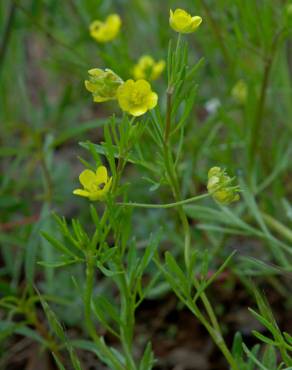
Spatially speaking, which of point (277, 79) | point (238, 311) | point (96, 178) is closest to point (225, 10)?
point (277, 79)

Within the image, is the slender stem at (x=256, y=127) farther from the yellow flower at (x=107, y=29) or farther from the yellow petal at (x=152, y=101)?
the yellow petal at (x=152, y=101)

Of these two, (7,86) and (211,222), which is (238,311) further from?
(7,86)

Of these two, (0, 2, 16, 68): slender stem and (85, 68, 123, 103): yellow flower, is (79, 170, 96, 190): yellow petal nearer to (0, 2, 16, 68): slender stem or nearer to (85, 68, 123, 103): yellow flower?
(85, 68, 123, 103): yellow flower

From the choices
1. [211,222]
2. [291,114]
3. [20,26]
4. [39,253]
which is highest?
[20,26]

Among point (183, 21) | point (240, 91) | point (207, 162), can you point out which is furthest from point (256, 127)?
point (183, 21)

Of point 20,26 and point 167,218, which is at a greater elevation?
point 20,26

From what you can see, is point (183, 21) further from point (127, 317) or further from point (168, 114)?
point (127, 317)

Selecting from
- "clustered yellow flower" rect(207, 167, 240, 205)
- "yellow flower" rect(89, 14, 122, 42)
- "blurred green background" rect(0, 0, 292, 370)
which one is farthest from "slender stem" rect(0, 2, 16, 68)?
"clustered yellow flower" rect(207, 167, 240, 205)
